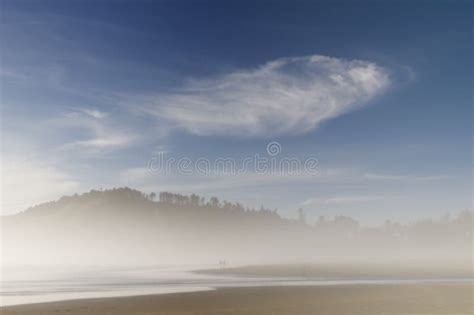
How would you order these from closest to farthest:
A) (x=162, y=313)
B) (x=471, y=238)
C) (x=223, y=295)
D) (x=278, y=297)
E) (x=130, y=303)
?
(x=162, y=313) < (x=130, y=303) < (x=278, y=297) < (x=223, y=295) < (x=471, y=238)

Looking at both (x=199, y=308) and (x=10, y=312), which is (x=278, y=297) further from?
(x=10, y=312)

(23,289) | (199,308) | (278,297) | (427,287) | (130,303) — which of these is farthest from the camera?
(23,289)

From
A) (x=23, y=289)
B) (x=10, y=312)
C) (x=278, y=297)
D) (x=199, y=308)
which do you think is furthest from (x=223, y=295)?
(x=23, y=289)

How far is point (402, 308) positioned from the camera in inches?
1378

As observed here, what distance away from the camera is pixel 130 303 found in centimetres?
3969

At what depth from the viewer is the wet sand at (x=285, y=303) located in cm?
3462

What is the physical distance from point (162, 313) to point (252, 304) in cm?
754

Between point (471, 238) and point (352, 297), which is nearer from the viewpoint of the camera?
point (352, 297)

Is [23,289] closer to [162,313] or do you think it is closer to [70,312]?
[70,312]

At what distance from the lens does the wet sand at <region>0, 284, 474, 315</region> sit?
34.6m

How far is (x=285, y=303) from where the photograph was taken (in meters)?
38.6

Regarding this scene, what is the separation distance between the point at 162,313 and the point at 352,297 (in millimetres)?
16409

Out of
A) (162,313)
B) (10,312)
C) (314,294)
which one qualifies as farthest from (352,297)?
(10,312)

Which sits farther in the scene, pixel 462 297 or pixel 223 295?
pixel 223 295
